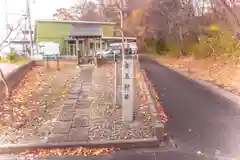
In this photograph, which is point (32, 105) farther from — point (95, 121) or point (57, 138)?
point (57, 138)

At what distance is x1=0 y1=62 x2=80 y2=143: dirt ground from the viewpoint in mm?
4545

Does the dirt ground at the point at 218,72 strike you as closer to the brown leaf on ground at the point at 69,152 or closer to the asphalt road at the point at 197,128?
the asphalt road at the point at 197,128

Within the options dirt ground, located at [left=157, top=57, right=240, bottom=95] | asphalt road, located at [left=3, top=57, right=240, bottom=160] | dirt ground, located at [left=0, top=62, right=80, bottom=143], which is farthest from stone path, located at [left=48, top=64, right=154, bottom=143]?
dirt ground, located at [left=157, top=57, right=240, bottom=95]

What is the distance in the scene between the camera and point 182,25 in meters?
15.8

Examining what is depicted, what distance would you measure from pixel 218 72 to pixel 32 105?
25.0 feet

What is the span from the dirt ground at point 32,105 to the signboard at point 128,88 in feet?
4.71

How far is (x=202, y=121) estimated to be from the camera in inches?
191

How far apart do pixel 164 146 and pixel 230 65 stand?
27.0 ft

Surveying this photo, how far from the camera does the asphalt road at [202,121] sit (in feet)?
12.3

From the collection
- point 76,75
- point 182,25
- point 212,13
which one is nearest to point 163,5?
point 182,25

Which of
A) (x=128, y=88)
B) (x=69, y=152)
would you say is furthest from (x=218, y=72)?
(x=69, y=152)

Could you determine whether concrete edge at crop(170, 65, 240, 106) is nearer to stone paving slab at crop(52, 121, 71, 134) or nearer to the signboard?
the signboard

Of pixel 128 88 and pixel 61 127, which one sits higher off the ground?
pixel 128 88

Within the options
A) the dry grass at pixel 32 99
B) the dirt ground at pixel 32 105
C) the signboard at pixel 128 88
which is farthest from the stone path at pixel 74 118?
the signboard at pixel 128 88
